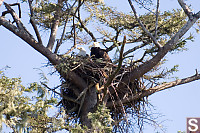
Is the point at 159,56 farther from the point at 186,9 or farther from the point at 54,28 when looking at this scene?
the point at 54,28

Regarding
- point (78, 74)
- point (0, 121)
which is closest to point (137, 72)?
point (78, 74)

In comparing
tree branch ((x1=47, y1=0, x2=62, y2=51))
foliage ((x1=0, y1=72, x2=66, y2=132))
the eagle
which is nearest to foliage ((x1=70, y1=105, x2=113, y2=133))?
foliage ((x1=0, y1=72, x2=66, y2=132))

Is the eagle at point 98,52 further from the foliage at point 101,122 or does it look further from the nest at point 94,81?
the foliage at point 101,122

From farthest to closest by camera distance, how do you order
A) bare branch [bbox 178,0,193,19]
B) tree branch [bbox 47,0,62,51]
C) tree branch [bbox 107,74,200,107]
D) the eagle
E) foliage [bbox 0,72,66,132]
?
the eagle → tree branch [bbox 47,0,62,51] → tree branch [bbox 107,74,200,107] → bare branch [bbox 178,0,193,19] → foliage [bbox 0,72,66,132]

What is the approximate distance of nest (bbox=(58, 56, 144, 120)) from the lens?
10.1 m

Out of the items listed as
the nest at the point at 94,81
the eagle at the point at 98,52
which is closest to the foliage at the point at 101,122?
the nest at the point at 94,81

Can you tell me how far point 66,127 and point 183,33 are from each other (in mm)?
3731

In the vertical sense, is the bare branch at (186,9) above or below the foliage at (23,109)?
above

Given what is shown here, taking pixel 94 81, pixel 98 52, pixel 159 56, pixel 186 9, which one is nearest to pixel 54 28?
pixel 98 52

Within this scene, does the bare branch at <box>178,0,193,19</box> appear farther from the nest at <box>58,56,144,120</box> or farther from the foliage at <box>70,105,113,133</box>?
the foliage at <box>70,105,113,133</box>

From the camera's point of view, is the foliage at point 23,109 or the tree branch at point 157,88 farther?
the tree branch at point 157,88

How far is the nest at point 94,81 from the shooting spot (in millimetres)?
10109

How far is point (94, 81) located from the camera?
10.1 m

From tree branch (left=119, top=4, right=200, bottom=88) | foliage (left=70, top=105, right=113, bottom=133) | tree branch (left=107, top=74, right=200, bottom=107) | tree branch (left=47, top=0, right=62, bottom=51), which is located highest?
tree branch (left=47, top=0, right=62, bottom=51)
